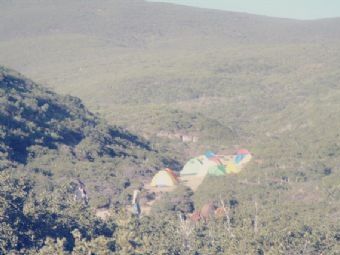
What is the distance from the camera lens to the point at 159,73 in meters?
94.7

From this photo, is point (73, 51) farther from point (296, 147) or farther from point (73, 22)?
point (296, 147)

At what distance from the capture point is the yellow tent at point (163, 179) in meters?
38.6

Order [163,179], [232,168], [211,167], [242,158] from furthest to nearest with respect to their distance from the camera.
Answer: [242,158], [211,167], [232,168], [163,179]

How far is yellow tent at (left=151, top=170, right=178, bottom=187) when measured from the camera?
38.6 m

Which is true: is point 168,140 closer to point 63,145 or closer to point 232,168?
point 232,168

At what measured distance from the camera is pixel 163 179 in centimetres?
3872

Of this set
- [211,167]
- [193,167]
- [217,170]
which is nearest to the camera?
[217,170]

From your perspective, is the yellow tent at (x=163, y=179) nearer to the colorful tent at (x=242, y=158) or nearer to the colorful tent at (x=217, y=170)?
the colorful tent at (x=217, y=170)

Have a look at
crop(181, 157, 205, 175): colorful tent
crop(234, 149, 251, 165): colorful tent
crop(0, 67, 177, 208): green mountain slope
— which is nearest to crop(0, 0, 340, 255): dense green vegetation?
crop(0, 67, 177, 208): green mountain slope

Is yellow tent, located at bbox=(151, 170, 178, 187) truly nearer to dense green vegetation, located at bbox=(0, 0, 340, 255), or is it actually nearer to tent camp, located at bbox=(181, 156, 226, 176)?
dense green vegetation, located at bbox=(0, 0, 340, 255)

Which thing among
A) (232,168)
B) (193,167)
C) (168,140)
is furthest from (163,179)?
(168,140)

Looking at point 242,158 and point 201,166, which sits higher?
point 242,158

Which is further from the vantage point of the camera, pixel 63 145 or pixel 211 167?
pixel 63 145

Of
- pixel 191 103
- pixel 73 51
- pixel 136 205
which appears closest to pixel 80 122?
pixel 136 205
